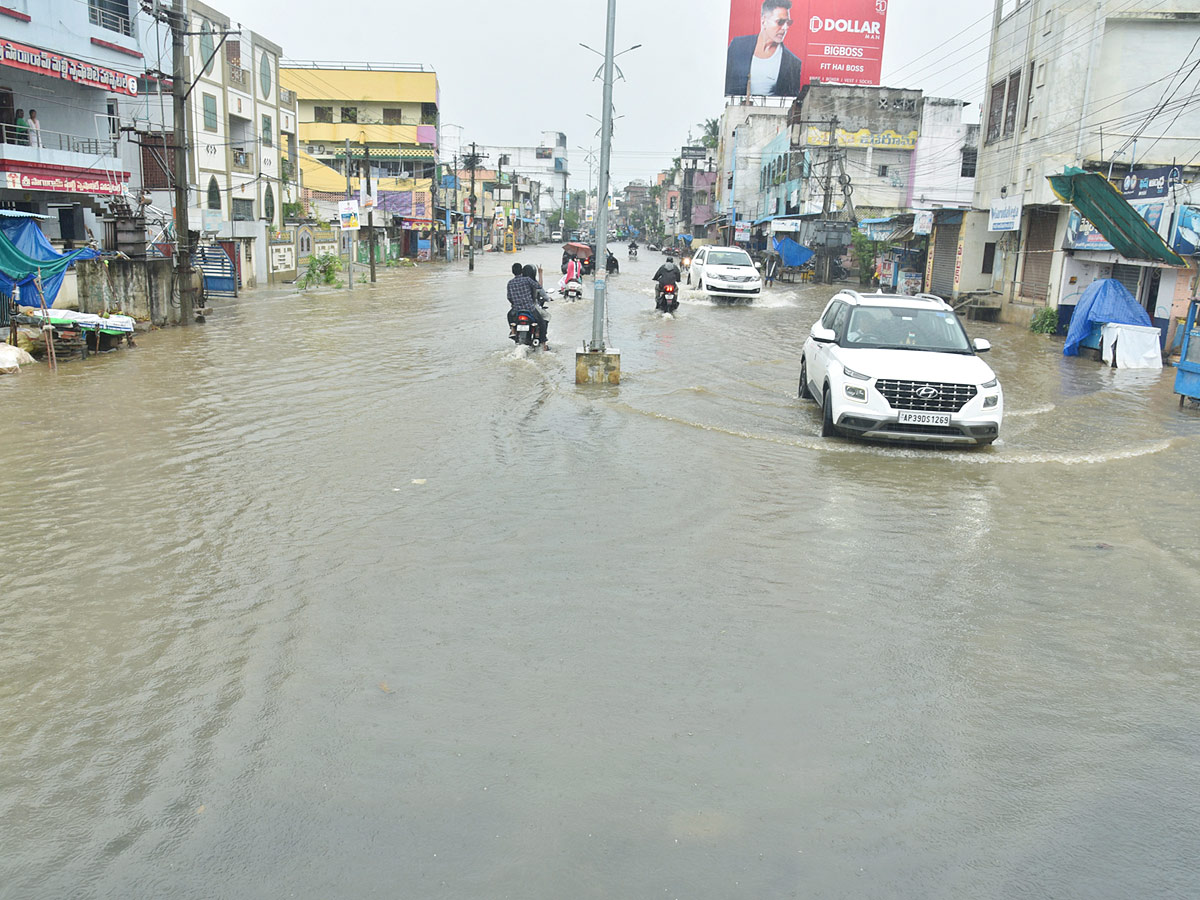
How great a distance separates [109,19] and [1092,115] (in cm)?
2754

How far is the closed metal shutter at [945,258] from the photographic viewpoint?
35.4 m

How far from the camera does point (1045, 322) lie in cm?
2522

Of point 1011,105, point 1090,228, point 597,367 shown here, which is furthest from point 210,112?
point 1090,228

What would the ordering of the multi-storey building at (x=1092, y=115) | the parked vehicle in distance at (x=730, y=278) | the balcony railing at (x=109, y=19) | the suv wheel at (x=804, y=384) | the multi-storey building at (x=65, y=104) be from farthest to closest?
the parked vehicle in distance at (x=730, y=278)
the balcony railing at (x=109, y=19)
the multi-storey building at (x=65, y=104)
the multi-storey building at (x=1092, y=115)
the suv wheel at (x=804, y=384)

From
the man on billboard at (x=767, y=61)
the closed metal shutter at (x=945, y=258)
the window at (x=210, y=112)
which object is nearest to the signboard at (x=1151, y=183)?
the closed metal shutter at (x=945, y=258)

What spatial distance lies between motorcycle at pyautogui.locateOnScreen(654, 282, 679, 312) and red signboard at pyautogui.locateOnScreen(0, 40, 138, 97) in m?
16.4

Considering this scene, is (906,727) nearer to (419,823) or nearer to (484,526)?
(419,823)

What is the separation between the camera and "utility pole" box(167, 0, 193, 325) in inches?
850

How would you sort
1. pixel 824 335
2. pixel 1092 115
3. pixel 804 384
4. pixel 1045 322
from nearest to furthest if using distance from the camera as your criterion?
pixel 824 335 < pixel 804 384 < pixel 1092 115 < pixel 1045 322

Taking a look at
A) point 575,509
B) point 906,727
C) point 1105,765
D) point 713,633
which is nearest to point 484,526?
point 575,509

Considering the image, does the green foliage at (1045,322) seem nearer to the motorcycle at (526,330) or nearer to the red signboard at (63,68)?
the motorcycle at (526,330)

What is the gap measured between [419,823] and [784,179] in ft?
210

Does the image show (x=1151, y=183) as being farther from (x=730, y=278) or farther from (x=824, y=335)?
(x=730, y=278)

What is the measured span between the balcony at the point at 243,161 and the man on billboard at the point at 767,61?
43997mm
